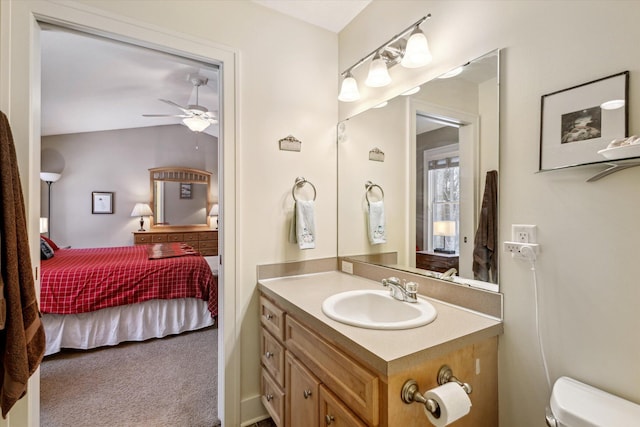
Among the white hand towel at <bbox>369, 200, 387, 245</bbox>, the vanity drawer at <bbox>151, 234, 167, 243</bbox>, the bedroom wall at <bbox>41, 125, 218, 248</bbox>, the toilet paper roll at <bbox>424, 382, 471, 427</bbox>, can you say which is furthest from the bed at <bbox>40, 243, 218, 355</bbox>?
the toilet paper roll at <bbox>424, 382, 471, 427</bbox>

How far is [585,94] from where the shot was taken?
91 centimetres

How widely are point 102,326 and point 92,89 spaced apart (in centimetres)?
282

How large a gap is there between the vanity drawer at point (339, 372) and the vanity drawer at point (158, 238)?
5.11m

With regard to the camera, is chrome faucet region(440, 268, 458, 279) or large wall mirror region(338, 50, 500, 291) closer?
large wall mirror region(338, 50, 500, 291)

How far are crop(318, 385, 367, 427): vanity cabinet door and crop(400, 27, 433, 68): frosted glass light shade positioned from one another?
1.49 m

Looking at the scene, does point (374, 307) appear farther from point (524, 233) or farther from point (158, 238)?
point (158, 238)

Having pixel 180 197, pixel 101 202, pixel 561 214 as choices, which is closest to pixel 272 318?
pixel 561 214

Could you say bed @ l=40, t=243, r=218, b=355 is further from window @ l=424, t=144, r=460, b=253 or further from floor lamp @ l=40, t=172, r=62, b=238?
window @ l=424, t=144, r=460, b=253

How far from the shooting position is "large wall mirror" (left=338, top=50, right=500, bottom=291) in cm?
123

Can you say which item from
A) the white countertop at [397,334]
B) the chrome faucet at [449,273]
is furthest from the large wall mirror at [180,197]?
the chrome faucet at [449,273]

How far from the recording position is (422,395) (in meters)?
0.89

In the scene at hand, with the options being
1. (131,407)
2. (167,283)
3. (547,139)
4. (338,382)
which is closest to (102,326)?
(167,283)

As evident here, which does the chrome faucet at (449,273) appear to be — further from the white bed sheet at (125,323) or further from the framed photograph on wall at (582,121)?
the white bed sheet at (125,323)

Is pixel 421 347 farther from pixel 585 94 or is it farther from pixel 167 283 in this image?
pixel 167 283
